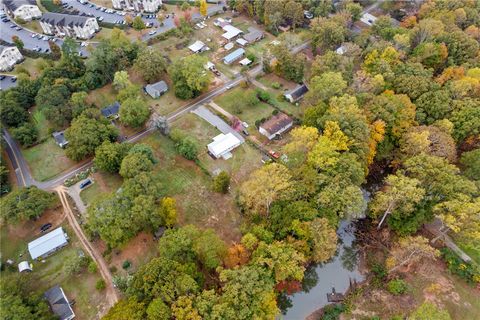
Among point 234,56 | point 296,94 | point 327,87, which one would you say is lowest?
point 296,94

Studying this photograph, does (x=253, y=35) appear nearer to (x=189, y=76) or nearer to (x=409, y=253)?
(x=189, y=76)

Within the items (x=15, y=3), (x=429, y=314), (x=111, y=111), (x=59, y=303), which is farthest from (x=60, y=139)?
(x=429, y=314)

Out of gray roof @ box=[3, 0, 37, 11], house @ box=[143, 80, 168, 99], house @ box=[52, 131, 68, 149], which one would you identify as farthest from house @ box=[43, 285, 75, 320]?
gray roof @ box=[3, 0, 37, 11]

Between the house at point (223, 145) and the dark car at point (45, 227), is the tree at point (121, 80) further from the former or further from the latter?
the dark car at point (45, 227)

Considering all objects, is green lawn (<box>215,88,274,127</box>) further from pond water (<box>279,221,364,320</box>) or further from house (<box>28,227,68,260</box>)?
house (<box>28,227,68,260</box>)

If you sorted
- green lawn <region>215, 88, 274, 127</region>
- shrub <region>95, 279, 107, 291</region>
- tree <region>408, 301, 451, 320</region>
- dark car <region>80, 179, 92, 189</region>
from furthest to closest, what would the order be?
green lawn <region>215, 88, 274, 127</region> → dark car <region>80, 179, 92, 189</region> → shrub <region>95, 279, 107, 291</region> → tree <region>408, 301, 451, 320</region>

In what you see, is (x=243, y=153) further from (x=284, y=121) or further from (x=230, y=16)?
(x=230, y=16)

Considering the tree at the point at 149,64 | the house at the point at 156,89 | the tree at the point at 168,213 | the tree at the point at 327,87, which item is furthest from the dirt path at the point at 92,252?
the tree at the point at 327,87

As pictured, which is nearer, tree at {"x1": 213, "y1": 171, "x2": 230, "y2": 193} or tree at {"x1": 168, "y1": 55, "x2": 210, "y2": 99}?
tree at {"x1": 213, "y1": 171, "x2": 230, "y2": 193}
